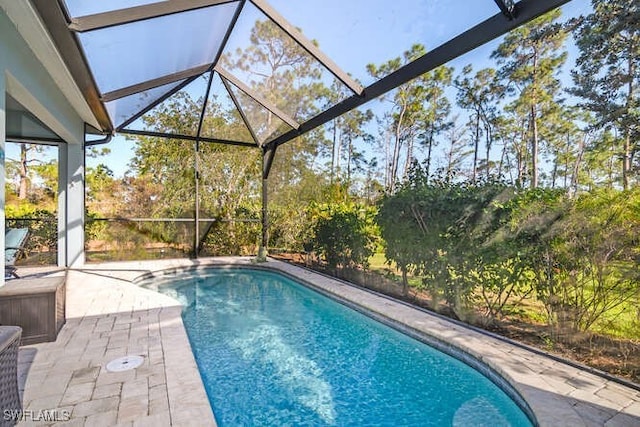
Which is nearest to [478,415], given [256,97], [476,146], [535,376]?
[535,376]

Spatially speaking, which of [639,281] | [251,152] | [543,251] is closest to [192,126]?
[251,152]

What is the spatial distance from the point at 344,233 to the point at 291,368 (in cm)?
400

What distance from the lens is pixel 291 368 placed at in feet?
12.6

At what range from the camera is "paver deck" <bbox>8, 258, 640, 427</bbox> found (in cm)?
241

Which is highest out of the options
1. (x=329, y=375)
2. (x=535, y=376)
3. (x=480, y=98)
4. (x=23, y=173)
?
(x=480, y=98)

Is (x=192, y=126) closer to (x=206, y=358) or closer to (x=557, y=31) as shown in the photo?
Answer: (x=206, y=358)

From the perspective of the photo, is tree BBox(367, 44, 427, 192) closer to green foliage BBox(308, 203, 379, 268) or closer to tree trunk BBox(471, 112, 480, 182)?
tree trunk BBox(471, 112, 480, 182)

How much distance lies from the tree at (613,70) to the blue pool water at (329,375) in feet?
8.80

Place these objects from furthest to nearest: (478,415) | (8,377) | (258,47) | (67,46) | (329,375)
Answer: (258,47) → (67,46) → (329,375) → (478,415) → (8,377)

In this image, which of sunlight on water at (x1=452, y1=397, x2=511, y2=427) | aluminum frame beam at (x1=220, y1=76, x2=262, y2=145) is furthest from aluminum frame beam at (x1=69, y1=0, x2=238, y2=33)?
sunlight on water at (x1=452, y1=397, x2=511, y2=427)

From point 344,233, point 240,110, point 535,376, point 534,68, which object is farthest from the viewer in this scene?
point 240,110

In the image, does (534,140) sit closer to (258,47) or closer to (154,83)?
(258,47)

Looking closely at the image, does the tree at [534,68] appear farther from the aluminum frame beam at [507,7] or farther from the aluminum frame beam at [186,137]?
the aluminum frame beam at [186,137]

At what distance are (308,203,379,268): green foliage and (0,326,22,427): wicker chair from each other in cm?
530
